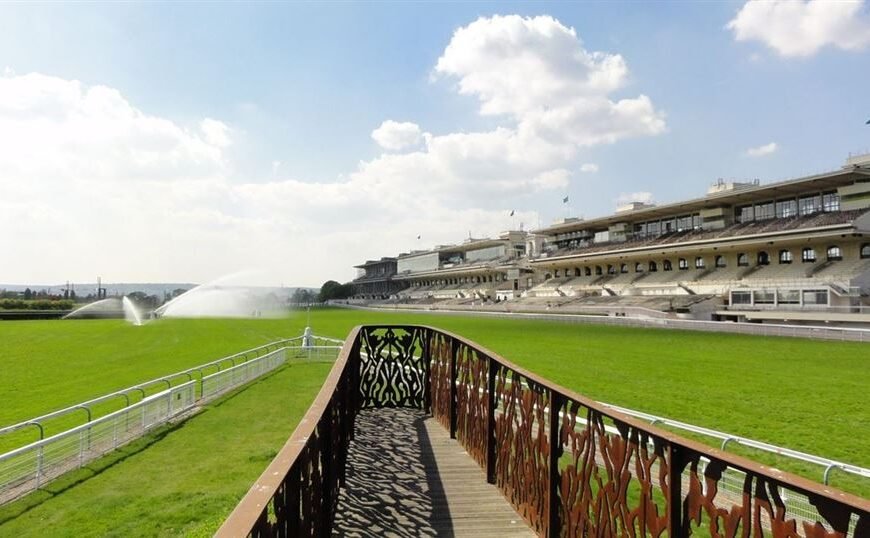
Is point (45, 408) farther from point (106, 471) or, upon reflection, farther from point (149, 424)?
point (106, 471)

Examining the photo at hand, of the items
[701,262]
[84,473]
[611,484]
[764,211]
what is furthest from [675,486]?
[701,262]

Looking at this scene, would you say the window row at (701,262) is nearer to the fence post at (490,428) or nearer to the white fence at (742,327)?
the white fence at (742,327)

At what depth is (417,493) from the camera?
260 inches

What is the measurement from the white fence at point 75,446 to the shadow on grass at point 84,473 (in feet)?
0.53

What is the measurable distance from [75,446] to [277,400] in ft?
22.5

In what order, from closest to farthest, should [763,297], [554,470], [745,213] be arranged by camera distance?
[554,470] < [763,297] < [745,213]

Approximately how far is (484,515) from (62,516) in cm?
715

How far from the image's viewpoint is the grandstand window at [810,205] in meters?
51.6

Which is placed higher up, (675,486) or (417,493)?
(675,486)

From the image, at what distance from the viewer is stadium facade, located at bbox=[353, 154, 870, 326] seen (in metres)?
43.2

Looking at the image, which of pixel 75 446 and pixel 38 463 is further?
pixel 75 446

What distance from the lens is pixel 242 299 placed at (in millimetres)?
106938

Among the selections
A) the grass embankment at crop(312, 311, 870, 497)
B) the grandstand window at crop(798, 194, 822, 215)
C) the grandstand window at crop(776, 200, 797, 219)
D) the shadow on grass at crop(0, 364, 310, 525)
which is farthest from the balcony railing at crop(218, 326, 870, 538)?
the grandstand window at crop(776, 200, 797, 219)

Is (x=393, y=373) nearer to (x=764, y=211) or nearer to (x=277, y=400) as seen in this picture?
(x=277, y=400)
